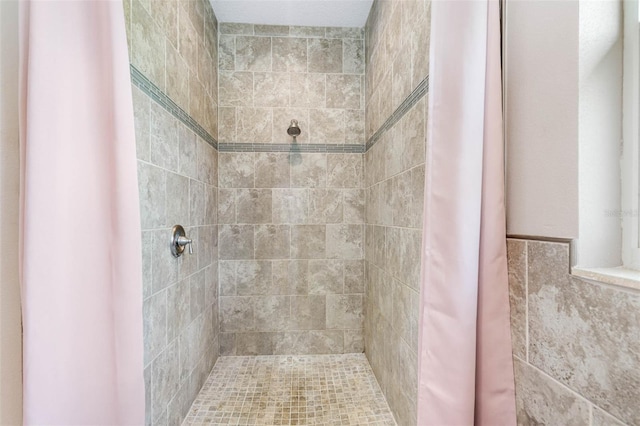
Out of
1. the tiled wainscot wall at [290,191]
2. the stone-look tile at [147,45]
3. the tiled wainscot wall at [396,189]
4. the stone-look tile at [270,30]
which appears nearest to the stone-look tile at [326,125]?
the tiled wainscot wall at [290,191]

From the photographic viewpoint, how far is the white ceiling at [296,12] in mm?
1877

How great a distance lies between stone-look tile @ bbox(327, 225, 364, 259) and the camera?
→ 213 cm

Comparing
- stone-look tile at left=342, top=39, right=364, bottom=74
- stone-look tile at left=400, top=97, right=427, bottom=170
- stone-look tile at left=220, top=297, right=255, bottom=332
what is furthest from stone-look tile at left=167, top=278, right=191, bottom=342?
stone-look tile at left=342, top=39, right=364, bottom=74

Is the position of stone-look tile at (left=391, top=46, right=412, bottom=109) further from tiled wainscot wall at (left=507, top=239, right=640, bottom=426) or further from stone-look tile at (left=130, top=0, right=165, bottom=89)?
stone-look tile at (left=130, top=0, right=165, bottom=89)

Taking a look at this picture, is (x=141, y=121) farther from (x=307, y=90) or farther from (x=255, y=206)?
(x=307, y=90)

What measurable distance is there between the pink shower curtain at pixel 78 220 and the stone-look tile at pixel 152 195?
43 centimetres

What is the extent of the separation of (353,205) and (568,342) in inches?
63.3

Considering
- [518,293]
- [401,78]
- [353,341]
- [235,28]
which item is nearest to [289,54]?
[235,28]

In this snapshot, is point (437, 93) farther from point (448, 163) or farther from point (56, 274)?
point (56, 274)

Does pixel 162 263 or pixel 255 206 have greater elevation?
pixel 255 206

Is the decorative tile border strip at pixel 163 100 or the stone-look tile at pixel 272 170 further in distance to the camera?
the stone-look tile at pixel 272 170

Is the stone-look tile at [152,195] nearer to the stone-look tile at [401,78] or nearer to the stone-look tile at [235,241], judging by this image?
the stone-look tile at [235,241]

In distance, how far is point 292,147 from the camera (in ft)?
6.95

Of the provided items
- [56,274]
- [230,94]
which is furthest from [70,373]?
[230,94]
